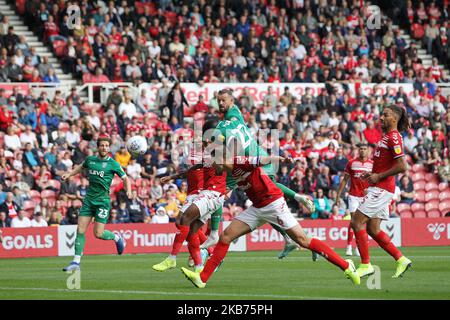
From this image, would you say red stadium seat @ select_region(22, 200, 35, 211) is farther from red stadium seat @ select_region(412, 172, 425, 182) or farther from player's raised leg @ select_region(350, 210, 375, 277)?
player's raised leg @ select_region(350, 210, 375, 277)

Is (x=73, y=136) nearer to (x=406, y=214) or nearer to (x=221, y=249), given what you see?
(x=406, y=214)

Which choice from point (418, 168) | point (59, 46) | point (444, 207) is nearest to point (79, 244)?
point (59, 46)

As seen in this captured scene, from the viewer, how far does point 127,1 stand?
3566 cm

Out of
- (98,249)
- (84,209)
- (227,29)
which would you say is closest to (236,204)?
(98,249)

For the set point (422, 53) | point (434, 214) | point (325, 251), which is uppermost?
point (422, 53)

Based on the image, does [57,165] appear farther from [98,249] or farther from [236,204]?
[236,204]

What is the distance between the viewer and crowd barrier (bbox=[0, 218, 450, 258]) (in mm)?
25859

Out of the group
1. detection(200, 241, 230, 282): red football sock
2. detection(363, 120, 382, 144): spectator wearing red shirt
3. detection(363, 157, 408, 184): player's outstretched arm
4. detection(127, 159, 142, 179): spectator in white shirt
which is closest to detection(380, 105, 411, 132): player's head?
detection(363, 157, 408, 184): player's outstretched arm

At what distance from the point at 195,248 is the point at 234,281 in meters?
0.97

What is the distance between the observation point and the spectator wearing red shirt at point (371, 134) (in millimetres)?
33469

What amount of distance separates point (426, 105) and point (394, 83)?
137 cm

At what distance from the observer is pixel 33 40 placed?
33750 millimetres

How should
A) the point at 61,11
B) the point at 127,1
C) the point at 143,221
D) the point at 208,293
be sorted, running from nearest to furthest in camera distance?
the point at 208,293 < the point at 143,221 < the point at 61,11 < the point at 127,1

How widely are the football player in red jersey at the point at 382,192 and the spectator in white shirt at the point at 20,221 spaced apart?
12231 millimetres
